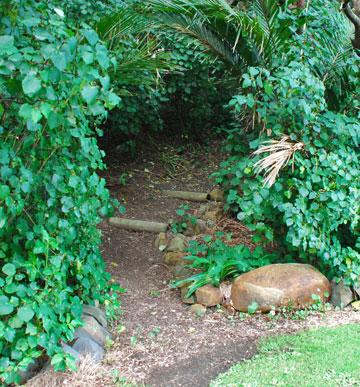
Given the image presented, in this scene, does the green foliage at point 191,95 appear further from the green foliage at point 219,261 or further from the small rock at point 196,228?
the green foliage at point 219,261

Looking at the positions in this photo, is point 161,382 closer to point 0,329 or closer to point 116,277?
point 0,329

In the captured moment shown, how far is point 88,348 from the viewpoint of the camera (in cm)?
354

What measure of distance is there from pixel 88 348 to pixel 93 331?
19 centimetres

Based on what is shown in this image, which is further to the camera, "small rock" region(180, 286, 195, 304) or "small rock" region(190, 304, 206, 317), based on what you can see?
"small rock" region(180, 286, 195, 304)

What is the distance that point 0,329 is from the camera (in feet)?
9.71

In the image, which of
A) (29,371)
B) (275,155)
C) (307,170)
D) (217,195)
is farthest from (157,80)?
(217,195)

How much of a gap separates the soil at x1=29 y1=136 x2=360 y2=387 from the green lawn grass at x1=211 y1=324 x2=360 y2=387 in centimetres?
15

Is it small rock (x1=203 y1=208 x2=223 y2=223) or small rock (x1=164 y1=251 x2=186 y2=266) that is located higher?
small rock (x1=203 y1=208 x2=223 y2=223)

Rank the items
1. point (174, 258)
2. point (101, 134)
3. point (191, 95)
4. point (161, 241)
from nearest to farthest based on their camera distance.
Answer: point (101, 134) → point (174, 258) → point (161, 241) → point (191, 95)

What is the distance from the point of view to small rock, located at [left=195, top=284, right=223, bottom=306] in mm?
4484

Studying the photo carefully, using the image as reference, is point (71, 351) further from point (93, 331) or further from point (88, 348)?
point (93, 331)

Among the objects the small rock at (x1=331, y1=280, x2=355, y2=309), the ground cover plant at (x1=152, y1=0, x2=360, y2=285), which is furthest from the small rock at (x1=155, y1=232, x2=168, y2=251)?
the small rock at (x1=331, y1=280, x2=355, y2=309)

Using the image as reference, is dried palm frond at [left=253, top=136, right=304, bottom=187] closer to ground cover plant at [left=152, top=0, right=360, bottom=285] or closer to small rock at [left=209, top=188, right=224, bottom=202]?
ground cover plant at [left=152, top=0, right=360, bottom=285]

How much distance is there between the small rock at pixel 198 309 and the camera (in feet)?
14.4
